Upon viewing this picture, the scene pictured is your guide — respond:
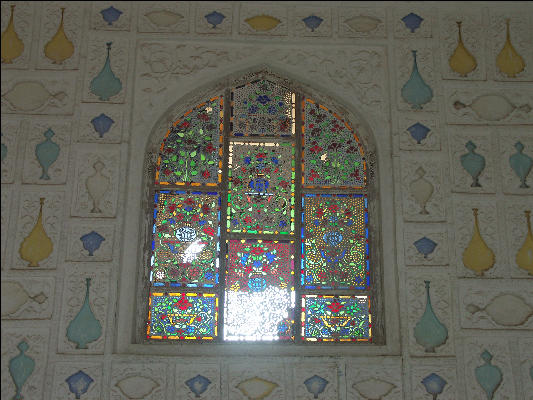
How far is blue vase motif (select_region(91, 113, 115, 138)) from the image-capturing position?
13.2 ft

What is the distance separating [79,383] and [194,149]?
1.54 metres

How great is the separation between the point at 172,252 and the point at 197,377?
76 centimetres

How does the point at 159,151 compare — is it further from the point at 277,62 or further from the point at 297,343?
the point at 297,343

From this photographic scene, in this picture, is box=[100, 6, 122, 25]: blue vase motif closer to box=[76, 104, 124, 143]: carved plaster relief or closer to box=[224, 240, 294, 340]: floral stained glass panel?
box=[76, 104, 124, 143]: carved plaster relief

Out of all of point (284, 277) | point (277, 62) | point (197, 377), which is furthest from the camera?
point (277, 62)

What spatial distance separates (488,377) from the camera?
3652 mm

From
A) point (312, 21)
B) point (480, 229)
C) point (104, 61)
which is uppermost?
point (312, 21)

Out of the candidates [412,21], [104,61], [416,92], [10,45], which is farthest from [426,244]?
[10,45]

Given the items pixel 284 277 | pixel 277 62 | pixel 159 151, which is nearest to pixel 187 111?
pixel 159 151

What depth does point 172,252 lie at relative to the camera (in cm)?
396

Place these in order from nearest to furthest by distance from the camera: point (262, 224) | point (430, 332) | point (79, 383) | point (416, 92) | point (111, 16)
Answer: point (79, 383) → point (430, 332) → point (262, 224) → point (416, 92) → point (111, 16)

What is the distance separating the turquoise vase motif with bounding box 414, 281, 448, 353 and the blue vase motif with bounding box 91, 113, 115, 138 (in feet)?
7.11

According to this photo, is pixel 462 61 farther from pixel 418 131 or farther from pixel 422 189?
pixel 422 189

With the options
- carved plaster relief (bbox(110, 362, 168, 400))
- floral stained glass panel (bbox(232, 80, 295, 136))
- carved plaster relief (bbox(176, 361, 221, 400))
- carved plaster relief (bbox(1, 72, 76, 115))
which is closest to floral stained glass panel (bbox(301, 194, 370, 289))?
floral stained glass panel (bbox(232, 80, 295, 136))
